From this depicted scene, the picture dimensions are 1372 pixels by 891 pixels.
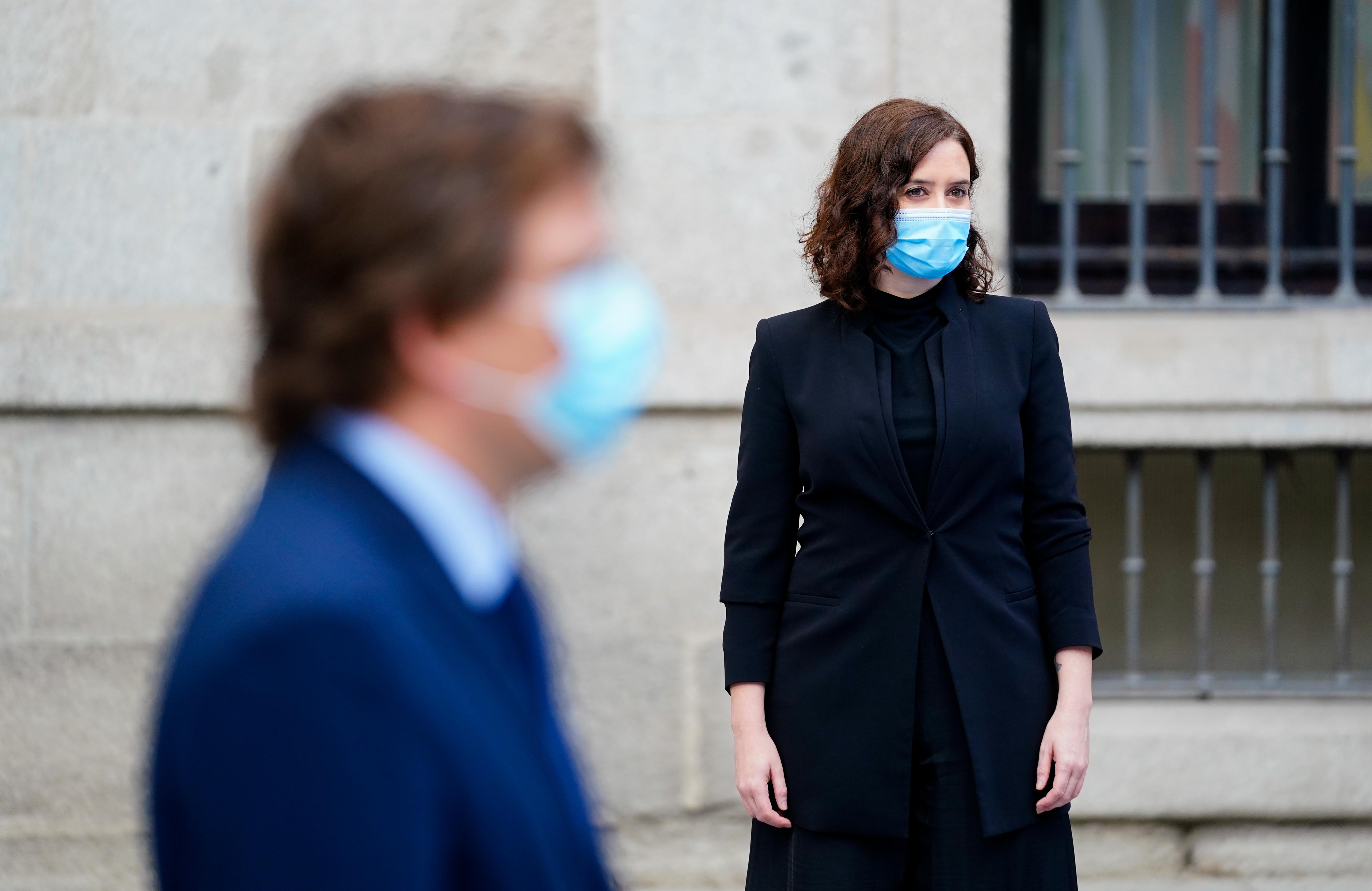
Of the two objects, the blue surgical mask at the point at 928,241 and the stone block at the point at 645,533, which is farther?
the stone block at the point at 645,533

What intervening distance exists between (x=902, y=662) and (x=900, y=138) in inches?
34.6

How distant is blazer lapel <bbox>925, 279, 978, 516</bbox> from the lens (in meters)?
2.16

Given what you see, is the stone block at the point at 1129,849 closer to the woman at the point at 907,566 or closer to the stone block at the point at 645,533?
the stone block at the point at 645,533

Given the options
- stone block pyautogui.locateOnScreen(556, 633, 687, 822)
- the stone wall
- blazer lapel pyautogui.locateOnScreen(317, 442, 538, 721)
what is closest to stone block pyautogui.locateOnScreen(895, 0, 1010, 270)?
the stone wall

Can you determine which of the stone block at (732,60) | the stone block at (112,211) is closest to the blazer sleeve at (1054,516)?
the stone block at (732,60)

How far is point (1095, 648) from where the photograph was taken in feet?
7.27

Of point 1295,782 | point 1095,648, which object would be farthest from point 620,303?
point 1295,782

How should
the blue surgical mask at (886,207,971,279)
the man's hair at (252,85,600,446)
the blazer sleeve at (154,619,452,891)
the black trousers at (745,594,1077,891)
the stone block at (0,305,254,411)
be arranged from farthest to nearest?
the stone block at (0,305,254,411) < the blue surgical mask at (886,207,971,279) < the black trousers at (745,594,1077,891) < the man's hair at (252,85,600,446) < the blazer sleeve at (154,619,452,891)

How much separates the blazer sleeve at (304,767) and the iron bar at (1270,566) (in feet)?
12.1

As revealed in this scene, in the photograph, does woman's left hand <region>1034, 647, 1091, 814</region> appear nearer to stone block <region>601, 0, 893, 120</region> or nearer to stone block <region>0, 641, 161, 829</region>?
stone block <region>601, 0, 893, 120</region>

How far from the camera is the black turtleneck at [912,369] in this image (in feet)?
7.20

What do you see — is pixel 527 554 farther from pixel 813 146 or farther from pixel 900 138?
pixel 900 138

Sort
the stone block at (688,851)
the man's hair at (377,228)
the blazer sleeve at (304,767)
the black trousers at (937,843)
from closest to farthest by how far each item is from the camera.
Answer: the blazer sleeve at (304,767) < the man's hair at (377,228) < the black trousers at (937,843) < the stone block at (688,851)

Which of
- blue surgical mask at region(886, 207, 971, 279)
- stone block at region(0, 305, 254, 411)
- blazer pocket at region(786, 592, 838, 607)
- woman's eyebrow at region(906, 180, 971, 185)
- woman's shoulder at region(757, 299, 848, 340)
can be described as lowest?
blazer pocket at region(786, 592, 838, 607)
